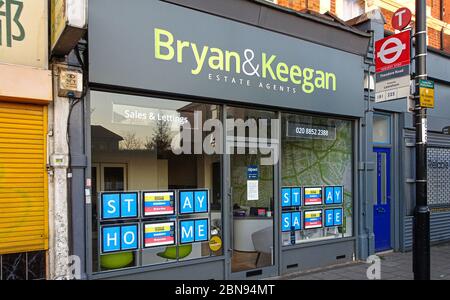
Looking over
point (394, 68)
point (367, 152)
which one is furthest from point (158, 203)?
point (367, 152)

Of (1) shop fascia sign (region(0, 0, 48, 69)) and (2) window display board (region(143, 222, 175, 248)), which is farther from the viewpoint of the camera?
(2) window display board (region(143, 222, 175, 248))

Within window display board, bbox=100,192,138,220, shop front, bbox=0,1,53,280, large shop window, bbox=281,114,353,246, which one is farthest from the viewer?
large shop window, bbox=281,114,353,246

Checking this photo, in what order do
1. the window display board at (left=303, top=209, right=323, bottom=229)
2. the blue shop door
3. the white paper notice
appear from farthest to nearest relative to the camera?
the blue shop door
the window display board at (left=303, top=209, right=323, bottom=229)
the white paper notice

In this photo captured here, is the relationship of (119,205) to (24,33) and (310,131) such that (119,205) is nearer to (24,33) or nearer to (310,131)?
(24,33)

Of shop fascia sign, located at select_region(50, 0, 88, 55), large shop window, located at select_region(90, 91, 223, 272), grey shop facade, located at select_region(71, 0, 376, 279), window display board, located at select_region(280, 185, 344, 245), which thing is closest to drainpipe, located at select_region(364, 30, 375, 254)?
grey shop facade, located at select_region(71, 0, 376, 279)

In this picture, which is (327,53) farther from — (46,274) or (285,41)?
(46,274)

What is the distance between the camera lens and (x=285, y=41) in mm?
6703

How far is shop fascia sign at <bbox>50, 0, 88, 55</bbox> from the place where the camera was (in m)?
3.90

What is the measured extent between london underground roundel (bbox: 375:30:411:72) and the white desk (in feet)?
10.3

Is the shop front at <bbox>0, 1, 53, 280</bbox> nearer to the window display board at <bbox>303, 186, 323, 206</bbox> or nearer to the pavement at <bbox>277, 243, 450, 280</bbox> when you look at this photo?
the pavement at <bbox>277, 243, 450, 280</bbox>

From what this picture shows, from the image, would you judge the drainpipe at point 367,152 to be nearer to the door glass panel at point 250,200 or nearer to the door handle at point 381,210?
the door handle at point 381,210

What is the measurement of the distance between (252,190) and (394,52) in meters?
3.15

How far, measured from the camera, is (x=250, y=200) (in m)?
6.56

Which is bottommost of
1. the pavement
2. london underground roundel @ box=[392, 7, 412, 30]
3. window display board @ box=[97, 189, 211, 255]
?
the pavement
